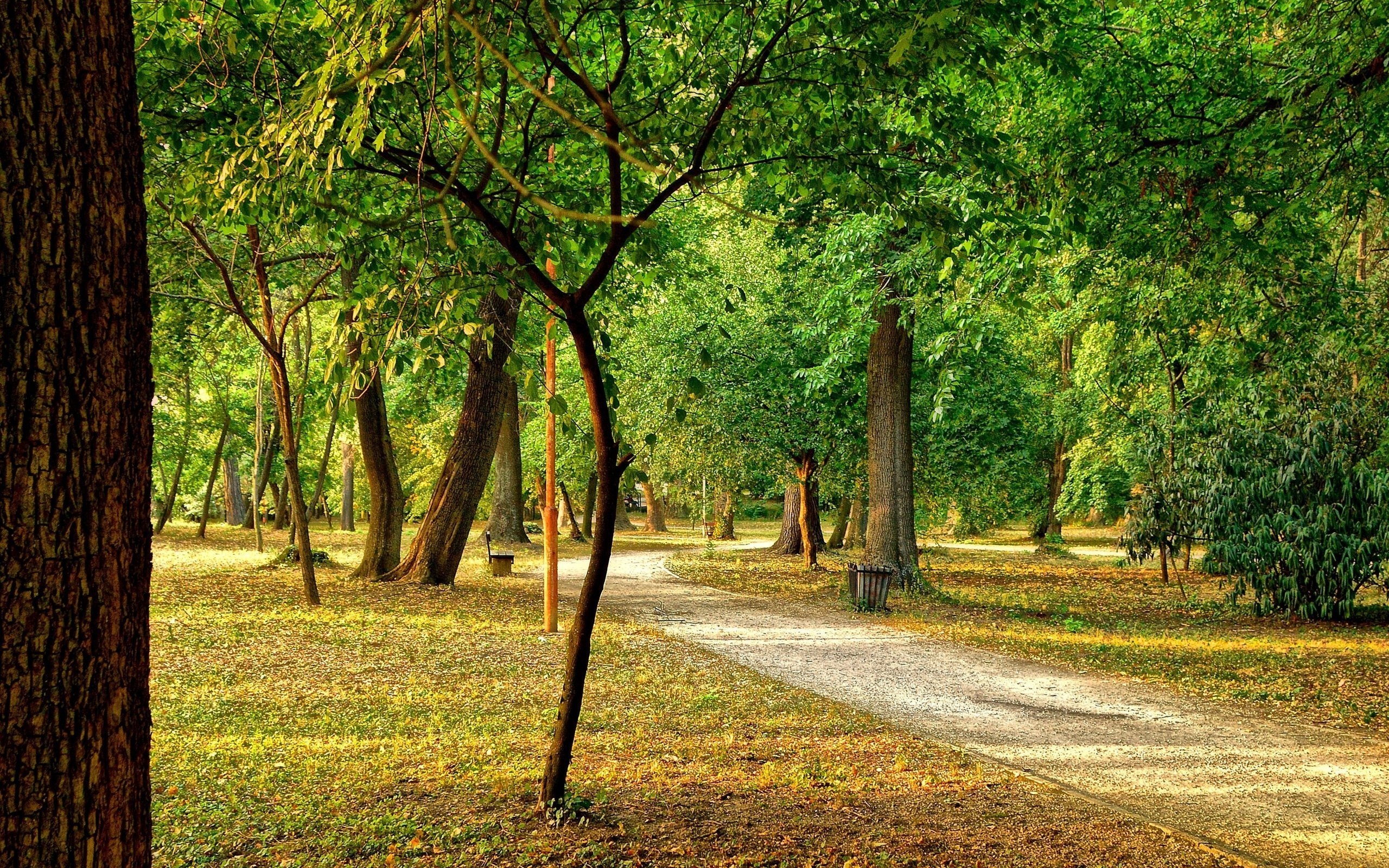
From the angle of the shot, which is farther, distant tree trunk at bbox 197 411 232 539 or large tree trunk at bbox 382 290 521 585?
distant tree trunk at bbox 197 411 232 539

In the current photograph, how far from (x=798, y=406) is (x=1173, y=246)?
12.4 metres

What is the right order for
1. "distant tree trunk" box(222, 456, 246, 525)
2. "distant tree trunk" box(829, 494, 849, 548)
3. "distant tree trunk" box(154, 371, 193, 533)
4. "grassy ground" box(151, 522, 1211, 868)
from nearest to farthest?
"grassy ground" box(151, 522, 1211, 868)
"distant tree trunk" box(154, 371, 193, 533)
"distant tree trunk" box(829, 494, 849, 548)
"distant tree trunk" box(222, 456, 246, 525)

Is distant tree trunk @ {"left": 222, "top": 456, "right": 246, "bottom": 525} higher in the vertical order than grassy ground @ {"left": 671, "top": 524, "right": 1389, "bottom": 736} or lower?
higher

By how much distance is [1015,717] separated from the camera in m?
7.99

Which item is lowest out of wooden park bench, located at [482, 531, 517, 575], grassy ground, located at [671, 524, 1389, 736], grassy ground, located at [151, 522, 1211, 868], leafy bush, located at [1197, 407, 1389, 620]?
grassy ground, located at [671, 524, 1389, 736]

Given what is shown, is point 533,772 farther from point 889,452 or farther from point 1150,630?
point 889,452

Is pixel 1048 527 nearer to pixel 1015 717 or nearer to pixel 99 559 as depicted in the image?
pixel 1015 717

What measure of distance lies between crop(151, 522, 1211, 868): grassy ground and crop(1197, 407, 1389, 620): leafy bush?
8763mm

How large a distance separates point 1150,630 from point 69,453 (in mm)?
14379

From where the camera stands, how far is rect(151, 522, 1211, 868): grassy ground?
450cm

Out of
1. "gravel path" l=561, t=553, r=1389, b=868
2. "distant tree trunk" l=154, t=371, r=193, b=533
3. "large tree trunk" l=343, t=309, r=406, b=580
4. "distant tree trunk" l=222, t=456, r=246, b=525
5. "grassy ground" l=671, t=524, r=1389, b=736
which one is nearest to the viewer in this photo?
"gravel path" l=561, t=553, r=1389, b=868

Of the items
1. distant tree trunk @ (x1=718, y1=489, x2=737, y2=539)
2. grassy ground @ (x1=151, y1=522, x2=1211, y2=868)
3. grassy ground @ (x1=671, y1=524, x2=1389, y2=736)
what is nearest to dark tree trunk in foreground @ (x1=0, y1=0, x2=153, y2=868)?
grassy ground @ (x1=151, y1=522, x2=1211, y2=868)

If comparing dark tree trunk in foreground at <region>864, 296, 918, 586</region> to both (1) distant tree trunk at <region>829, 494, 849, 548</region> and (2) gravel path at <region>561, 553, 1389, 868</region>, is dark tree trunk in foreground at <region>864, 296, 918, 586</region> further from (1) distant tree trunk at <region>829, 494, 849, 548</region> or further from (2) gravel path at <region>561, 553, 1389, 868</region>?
(1) distant tree trunk at <region>829, 494, 849, 548</region>

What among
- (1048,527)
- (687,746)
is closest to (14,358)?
(687,746)
